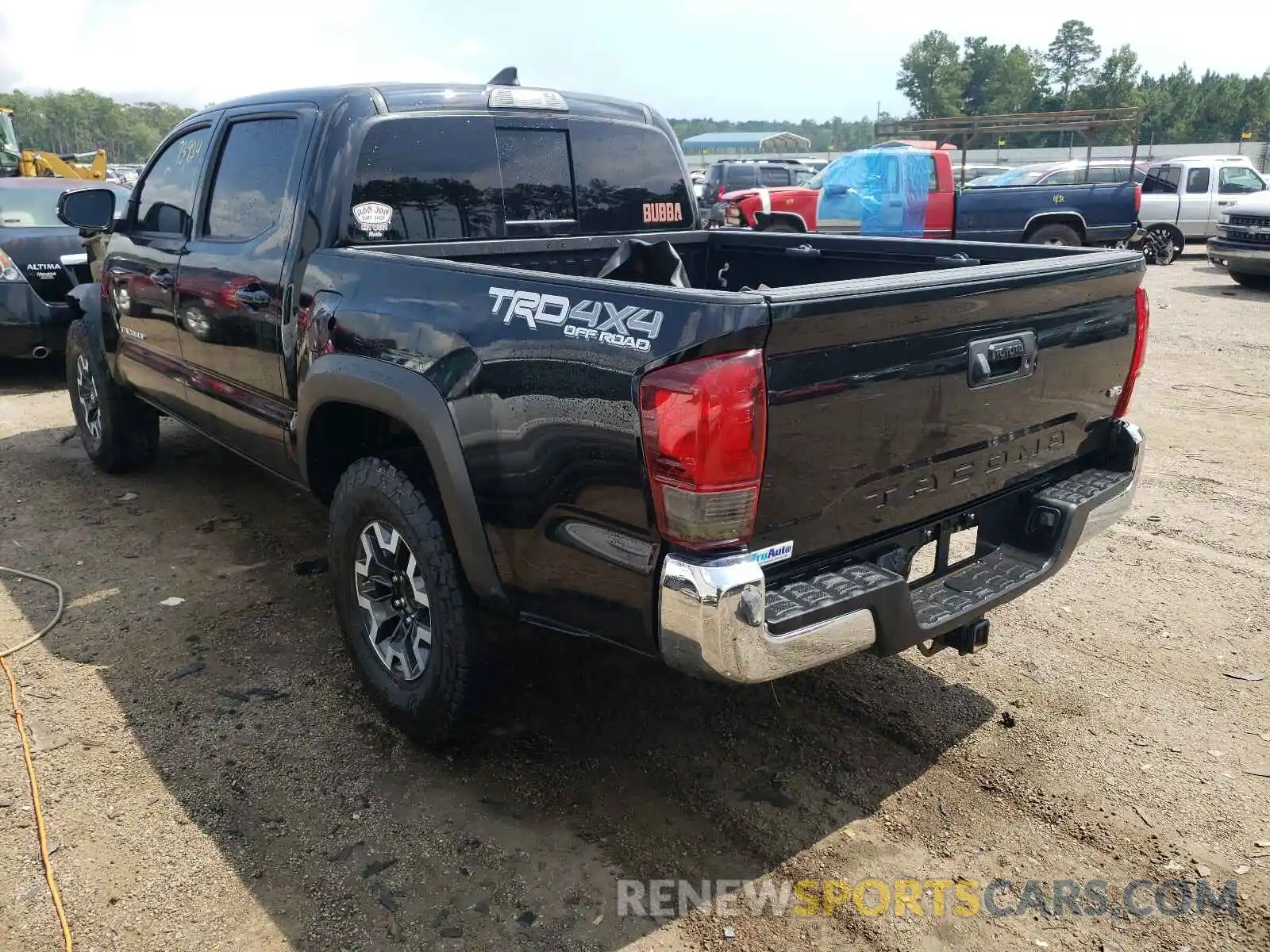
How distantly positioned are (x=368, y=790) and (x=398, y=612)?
1.83ft

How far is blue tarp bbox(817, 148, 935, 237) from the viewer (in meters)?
15.1

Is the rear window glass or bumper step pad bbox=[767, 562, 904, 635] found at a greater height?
the rear window glass

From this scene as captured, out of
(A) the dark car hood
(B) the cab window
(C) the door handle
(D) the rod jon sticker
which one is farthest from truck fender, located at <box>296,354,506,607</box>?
(B) the cab window

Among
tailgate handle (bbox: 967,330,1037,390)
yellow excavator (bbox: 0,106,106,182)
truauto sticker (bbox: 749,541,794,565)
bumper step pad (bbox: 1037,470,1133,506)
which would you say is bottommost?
bumper step pad (bbox: 1037,470,1133,506)

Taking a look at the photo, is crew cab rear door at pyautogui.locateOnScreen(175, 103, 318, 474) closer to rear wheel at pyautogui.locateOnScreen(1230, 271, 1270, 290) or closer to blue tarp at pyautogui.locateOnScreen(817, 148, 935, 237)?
blue tarp at pyautogui.locateOnScreen(817, 148, 935, 237)

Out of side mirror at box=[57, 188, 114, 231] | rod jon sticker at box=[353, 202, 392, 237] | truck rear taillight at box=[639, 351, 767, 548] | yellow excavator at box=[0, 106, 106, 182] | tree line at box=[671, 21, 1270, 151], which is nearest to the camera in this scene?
truck rear taillight at box=[639, 351, 767, 548]

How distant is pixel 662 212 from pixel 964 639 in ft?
8.11

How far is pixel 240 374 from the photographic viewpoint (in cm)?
401

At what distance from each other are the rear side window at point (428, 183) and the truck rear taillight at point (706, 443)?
1.80 meters

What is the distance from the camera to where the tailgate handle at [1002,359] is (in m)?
2.66

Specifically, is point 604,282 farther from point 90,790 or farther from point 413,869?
point 90,790

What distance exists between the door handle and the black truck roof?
71 centimetres

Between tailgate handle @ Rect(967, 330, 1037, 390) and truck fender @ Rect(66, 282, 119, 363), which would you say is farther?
truck fender @ Rect(66, 282, 119, 363)

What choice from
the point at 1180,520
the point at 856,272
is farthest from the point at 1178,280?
the point at 856,272
